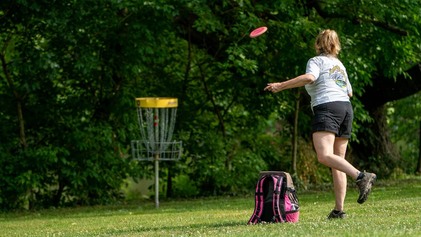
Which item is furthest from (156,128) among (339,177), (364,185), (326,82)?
(364,185)

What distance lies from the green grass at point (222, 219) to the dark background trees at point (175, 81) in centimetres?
111

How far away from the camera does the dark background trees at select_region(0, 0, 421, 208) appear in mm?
16297

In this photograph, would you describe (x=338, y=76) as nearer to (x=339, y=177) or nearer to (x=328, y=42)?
(x=328, y=42)

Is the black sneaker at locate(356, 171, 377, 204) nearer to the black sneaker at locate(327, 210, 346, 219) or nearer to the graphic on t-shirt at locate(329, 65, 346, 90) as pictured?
the black sneaker at locate(327, 210, 346, 219)

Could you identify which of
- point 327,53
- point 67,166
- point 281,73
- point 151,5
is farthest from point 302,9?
point 327,53

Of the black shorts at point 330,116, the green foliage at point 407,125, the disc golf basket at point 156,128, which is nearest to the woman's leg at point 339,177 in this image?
the black shorts at point 330,116

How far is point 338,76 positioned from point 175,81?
9.43m

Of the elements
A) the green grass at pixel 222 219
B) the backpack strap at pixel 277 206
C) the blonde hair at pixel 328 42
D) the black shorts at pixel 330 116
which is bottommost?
the green grass at pixel 222 219

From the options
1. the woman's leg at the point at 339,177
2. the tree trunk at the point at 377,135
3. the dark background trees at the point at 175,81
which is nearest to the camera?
the woman's leg at the point at 339,177

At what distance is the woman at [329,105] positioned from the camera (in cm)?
939

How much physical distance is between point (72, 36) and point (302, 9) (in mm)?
4005

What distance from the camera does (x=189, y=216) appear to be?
1242 centimetres

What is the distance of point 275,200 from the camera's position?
949 cm

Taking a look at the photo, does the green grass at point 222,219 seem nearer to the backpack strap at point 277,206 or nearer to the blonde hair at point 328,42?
the backpack strap at point 277,206
